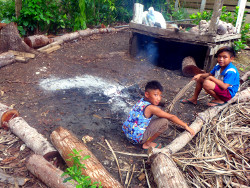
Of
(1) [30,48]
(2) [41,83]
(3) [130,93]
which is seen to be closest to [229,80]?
(3) [130,93]

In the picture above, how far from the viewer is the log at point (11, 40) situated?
5.86 meters

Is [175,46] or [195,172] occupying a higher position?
[175,46]

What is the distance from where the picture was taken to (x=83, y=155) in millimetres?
2469

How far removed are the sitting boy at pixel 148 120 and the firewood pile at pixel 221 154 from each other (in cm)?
35

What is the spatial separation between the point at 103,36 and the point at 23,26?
3257 millimetres

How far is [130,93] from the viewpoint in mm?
4574

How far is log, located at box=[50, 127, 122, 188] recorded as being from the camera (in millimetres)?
2207

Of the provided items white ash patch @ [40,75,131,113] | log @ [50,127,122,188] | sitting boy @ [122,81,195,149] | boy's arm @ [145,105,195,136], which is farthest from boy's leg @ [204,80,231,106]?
log @ [50,127,122,188]

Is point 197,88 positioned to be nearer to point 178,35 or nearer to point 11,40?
point 178,35

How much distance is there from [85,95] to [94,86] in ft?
1.56

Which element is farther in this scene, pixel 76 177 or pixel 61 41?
pixel 61 41

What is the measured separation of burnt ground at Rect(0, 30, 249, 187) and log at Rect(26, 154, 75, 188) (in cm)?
12

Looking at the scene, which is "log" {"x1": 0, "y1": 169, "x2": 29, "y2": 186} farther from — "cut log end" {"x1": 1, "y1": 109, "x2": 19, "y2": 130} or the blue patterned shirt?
the blue patterned shirt

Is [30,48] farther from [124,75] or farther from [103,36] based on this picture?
[103,36]
